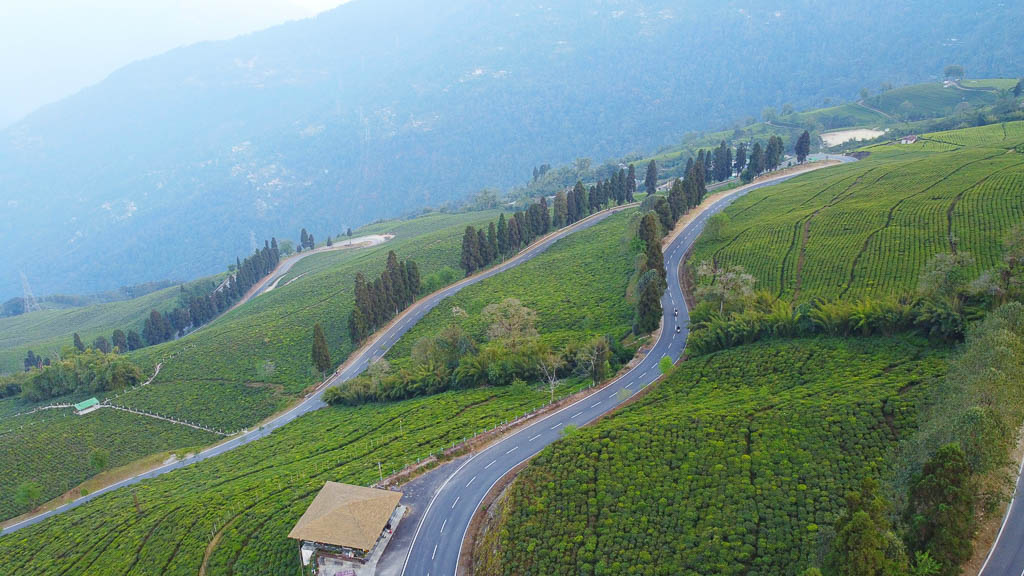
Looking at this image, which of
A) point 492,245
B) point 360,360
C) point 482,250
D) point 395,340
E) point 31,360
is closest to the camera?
point 360,360

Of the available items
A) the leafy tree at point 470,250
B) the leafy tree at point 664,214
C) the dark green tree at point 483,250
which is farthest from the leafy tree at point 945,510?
the dark green tree at point 483,250

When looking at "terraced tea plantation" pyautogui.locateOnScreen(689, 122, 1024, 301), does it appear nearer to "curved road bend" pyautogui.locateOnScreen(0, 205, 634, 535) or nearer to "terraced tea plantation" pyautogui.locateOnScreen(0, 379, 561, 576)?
"curved road bend" pyautogui.locateOnScreen(0, 205, 634, 535)

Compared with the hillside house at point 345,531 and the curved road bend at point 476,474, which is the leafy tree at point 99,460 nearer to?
the hillside house at point 345,531

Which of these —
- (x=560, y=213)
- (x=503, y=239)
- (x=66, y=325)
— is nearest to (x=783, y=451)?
(x=503, y=239)

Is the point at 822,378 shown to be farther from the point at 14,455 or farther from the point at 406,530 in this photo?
the point at 14,455

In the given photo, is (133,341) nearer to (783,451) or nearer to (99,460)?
(99,460)

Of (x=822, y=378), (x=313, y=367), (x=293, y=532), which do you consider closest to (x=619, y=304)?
(x=822, y=378)
